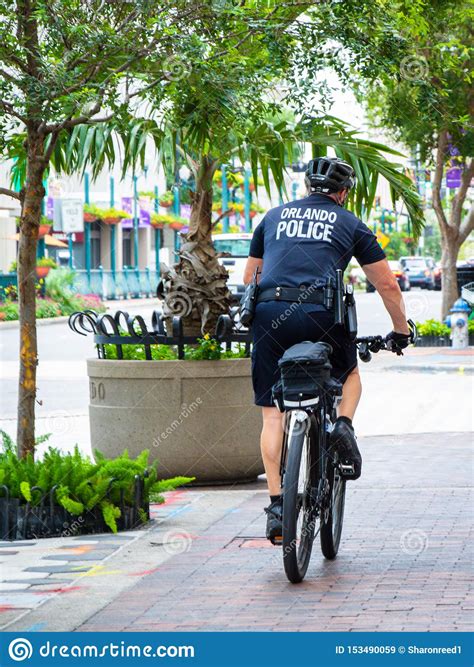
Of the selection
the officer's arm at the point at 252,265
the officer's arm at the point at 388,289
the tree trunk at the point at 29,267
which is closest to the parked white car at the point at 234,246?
the tree trunk at the point at 29,267

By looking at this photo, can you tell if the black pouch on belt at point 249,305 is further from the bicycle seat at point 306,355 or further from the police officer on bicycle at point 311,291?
the bicycle seat at point 306,355

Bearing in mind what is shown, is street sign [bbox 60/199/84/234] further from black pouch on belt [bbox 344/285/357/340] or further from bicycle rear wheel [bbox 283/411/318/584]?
bicycle rear wheel [bbox 283/411/318/584]

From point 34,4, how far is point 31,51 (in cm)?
26

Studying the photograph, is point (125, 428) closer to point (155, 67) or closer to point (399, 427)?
point (155, 67)

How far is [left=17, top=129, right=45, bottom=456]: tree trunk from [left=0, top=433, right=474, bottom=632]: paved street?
101cm

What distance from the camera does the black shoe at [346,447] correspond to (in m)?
6.02

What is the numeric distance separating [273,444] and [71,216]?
44.9 meters

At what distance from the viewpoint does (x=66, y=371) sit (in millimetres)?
20234

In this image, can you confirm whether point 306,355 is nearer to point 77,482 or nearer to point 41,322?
point 77,482

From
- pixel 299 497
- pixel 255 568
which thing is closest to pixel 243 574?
pixel 255 568

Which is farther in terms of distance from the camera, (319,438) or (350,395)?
(350,395)

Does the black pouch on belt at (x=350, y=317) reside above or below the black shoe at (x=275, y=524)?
above

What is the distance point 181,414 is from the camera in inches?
344

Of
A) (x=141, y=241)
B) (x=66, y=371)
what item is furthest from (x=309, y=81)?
(x=141, y=241)
